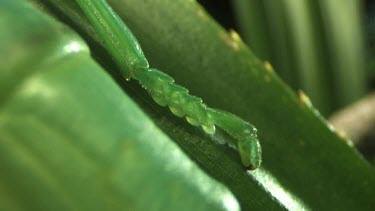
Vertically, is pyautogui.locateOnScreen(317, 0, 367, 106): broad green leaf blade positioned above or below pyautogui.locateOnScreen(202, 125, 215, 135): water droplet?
above

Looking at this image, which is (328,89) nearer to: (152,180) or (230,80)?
(230,80)

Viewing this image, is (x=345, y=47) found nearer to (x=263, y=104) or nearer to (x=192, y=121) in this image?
(x=263, y=104)

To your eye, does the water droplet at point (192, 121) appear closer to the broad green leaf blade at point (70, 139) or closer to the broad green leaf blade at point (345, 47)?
the broad green leaf blade at point (70, 139)

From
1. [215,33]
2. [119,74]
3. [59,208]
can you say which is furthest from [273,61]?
[59,208]

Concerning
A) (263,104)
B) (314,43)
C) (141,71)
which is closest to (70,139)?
(141,71)

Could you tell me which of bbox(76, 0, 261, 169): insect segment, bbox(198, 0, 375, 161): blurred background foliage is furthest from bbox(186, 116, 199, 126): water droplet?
bbox(198, 0, 375, 161): blurred background foliage

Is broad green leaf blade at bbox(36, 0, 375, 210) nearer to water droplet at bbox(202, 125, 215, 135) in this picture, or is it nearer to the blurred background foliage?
water droplet at bbox(202, 125, 215, 135)

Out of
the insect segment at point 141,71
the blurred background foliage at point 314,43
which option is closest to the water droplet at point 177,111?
the insect segment at point 141,71
